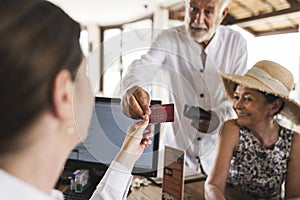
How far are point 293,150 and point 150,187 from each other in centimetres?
62

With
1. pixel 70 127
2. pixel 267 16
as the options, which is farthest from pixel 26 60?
pixel 267 16

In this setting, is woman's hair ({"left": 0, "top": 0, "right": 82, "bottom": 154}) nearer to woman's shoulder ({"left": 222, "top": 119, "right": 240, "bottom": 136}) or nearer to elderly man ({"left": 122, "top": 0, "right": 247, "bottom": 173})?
elderly man ({"left": 122, "top": 0, "right": 247, "bottom": 173})

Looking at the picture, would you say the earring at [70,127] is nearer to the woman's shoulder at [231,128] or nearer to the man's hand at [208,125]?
the man's hand at [208,125]

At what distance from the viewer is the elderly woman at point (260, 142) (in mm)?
1232

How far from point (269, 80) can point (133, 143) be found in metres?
0.68

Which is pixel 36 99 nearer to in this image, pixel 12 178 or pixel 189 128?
pixel 12 178

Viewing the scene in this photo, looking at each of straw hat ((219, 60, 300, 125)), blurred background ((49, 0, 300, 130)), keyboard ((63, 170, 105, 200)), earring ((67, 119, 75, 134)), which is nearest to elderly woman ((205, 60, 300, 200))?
straw hat ((219, 60, 300, 125))

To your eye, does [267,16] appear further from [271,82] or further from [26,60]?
[26,60]

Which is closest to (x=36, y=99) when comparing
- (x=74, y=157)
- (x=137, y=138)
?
(x=137, y=138)

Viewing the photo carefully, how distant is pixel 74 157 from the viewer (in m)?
1.21

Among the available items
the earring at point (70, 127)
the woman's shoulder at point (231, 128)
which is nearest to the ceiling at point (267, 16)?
the woman's shoulder at point (231, 128)

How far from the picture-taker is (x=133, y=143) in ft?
2.72

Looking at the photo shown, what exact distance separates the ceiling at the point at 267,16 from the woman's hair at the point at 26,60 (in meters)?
1.21

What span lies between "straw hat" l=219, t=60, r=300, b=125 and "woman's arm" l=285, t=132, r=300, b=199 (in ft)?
0.49
